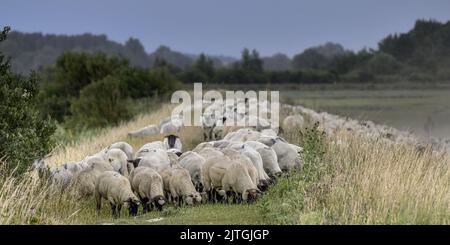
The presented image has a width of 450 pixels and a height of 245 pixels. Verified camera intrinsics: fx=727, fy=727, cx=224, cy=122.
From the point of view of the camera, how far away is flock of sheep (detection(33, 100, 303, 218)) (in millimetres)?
12086

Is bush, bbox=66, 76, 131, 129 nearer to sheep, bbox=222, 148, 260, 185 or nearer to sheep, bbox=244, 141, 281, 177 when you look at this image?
sheep, bbox=244, 141, 281, 177

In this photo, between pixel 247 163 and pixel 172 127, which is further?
pixel 172 127

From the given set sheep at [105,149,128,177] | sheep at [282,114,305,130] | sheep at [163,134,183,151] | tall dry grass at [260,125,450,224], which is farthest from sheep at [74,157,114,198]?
sheep at [282,114,305,130]

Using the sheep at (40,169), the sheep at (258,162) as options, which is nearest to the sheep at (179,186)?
the sheep at (258,162)

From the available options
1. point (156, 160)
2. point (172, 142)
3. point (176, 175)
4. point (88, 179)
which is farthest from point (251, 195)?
point (172, 142)

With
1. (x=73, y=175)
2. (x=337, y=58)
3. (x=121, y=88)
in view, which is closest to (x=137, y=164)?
(x=73, y=175)

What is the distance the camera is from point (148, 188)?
12219 millimetres

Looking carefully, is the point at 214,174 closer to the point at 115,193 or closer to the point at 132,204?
the point at 132,204

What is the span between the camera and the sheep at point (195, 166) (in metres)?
13.3

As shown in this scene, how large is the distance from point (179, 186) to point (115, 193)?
1.13 meters

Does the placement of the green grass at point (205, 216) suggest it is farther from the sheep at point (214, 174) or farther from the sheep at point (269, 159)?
the sheep at point (269, 159)

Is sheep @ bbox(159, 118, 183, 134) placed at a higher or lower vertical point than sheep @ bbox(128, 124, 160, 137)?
higher

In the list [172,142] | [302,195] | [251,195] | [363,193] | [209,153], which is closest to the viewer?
[363,193]

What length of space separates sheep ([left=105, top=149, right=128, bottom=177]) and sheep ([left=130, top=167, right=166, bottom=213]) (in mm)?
2132
